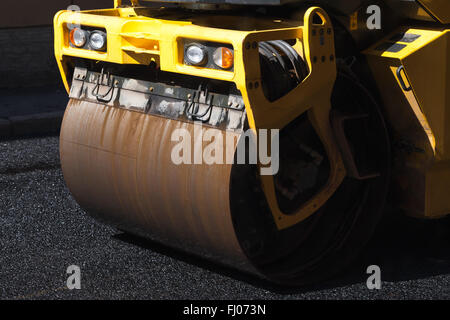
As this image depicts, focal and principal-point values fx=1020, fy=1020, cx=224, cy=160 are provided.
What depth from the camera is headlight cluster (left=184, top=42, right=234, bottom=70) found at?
4691 mm

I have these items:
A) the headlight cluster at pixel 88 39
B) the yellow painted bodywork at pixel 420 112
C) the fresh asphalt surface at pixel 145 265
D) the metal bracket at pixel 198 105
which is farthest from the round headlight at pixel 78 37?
Answer: the yellow painted bodywork at pixel 420 112

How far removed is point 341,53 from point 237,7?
597 mm

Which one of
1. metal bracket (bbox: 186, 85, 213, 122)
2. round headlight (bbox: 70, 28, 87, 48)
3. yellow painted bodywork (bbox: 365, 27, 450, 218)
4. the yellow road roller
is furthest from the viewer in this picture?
round headlight (bbox: 70, 28, 87, 48)

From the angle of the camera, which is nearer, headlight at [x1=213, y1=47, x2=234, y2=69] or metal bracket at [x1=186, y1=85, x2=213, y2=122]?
headlight at [x1=213, y1=47, x2=234, y2=69]

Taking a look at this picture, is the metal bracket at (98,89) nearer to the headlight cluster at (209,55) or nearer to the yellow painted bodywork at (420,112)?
the headlight cluster at (209,55)

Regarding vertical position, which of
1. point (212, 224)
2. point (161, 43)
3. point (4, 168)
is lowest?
point (4, 168)

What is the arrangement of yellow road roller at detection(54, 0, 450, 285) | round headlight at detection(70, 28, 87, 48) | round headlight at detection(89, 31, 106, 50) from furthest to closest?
round headlight at detection(70, 28, 87, 48) → round headlight at detection(89, 31, 106, 50) → yellow road roller at detection(54, 0, 450, 285)

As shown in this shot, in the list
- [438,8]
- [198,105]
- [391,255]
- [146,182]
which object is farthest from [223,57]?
[391,255]

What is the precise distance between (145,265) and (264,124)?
1164mm

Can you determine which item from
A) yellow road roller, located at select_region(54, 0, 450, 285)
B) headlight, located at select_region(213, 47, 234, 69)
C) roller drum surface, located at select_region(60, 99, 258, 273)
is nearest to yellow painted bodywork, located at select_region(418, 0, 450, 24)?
yellow road roller, located at select_region(54, 0, 450, 285)

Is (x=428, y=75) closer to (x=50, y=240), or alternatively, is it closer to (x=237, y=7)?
(x=237, y=7)

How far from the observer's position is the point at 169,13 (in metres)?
5.69

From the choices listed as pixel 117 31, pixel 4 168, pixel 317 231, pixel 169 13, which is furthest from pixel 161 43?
pixel 4 168

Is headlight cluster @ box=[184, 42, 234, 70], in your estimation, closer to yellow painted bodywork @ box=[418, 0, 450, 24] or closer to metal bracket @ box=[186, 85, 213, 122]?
metal bracket @ box=[186, 85, 213, 122]
